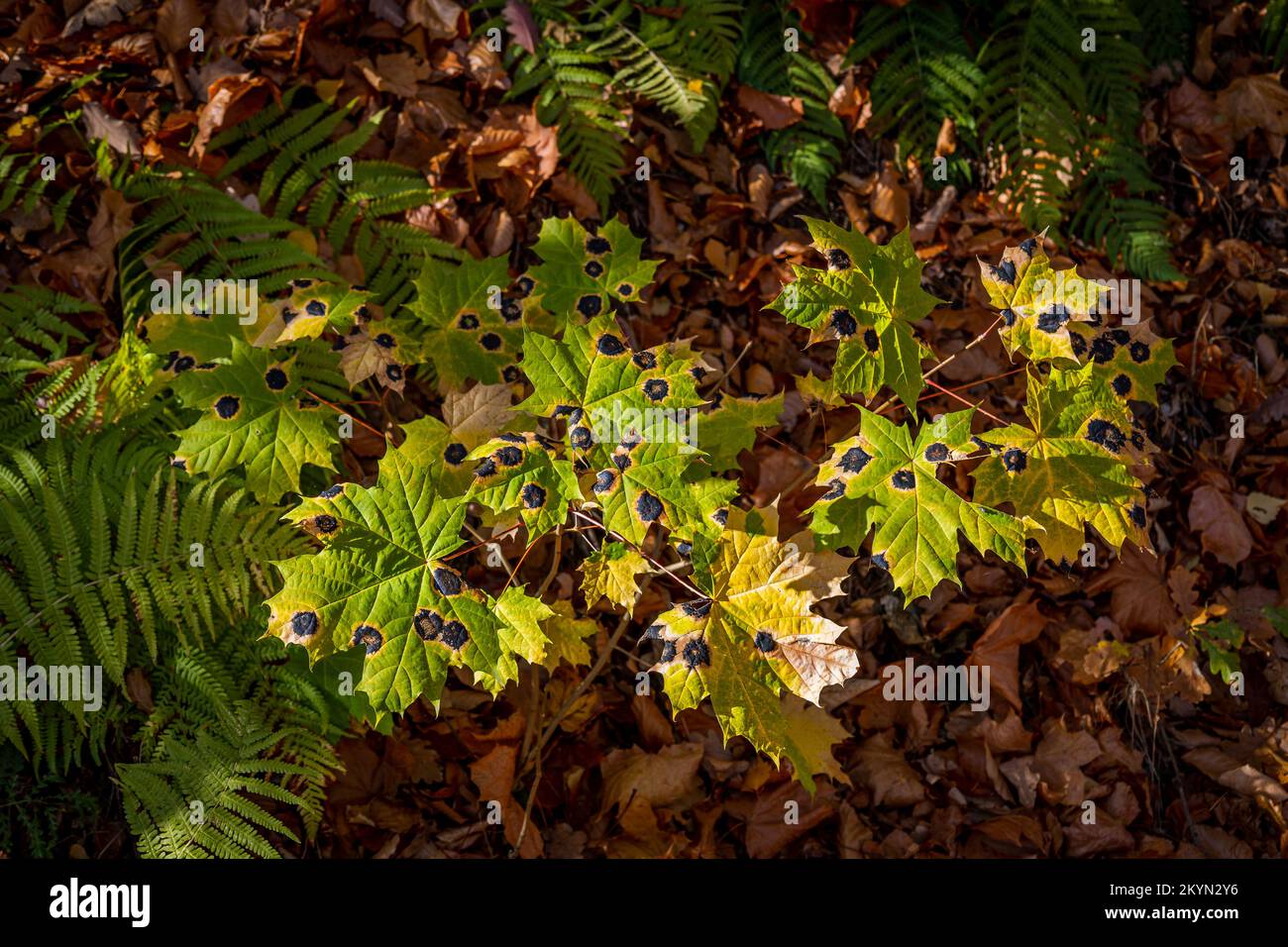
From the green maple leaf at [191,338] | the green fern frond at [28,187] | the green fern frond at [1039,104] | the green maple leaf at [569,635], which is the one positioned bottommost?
the green maple leaf at [569,635]

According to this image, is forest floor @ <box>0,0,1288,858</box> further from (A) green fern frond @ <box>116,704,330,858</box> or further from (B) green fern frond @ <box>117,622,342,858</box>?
(A) green fern frond @ <box>116,704,330,858</box>

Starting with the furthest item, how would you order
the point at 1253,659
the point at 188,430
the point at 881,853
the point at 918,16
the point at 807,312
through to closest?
the point at 918,16
the point at 1253,659
the point at 881,853
the point at 188,430
the point at 807,312

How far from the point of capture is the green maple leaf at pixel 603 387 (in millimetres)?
2215

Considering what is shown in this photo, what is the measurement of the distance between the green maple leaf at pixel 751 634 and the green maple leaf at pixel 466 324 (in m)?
0.82

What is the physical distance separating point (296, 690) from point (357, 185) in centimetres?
201

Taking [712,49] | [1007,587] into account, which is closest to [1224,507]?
[1007,587]

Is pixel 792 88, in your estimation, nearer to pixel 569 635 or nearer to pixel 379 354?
pixel 379 354

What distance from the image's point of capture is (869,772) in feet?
11.3

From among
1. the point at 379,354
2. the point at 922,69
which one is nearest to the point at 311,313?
the point at 379,354

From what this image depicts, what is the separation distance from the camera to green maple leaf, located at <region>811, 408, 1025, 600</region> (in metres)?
2.17

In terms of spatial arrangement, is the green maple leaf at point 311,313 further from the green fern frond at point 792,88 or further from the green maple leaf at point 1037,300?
the green fern frond at point 792,88

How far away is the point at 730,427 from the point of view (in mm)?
2471

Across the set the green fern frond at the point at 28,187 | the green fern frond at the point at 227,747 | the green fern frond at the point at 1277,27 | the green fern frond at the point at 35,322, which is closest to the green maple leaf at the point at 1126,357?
the green fern frond at the point at 227,747
